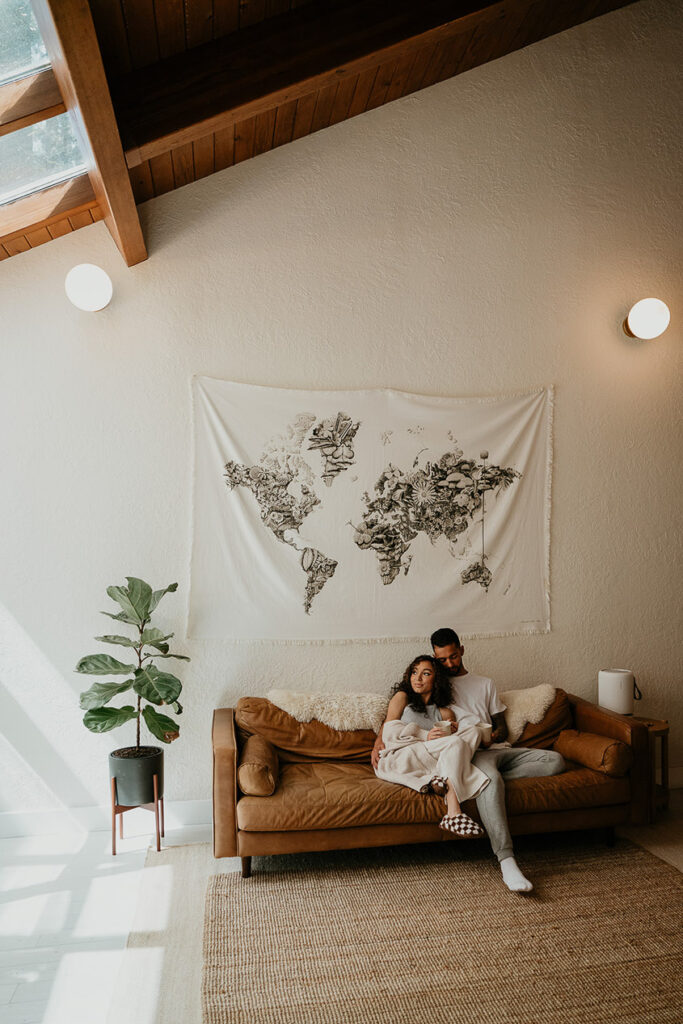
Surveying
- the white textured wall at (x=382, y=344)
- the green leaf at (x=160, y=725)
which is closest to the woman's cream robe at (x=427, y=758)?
the white textured wall at (x=382, y=344)

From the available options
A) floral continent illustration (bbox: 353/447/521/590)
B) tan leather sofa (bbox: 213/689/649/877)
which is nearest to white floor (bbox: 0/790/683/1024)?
tan leather sofa (bbox: 213/689/649/877)

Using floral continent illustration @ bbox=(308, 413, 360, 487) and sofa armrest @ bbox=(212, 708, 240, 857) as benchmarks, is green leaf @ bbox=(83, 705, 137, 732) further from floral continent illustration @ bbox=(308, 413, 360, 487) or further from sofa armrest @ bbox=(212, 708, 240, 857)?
floral continent illustration @ bbox=(308, 413, 360, 487)

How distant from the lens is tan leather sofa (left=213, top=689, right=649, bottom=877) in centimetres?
312

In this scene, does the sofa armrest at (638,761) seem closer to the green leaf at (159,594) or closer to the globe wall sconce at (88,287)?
the green leaf at (159,594)

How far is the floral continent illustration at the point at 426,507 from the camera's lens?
3875mm

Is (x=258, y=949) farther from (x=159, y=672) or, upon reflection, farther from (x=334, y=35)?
(x=334, y=35)

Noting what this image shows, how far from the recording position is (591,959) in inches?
101

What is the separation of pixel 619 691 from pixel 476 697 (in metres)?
0.76

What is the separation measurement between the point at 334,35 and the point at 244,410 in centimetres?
160

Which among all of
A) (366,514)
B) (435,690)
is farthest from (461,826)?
(366,514)

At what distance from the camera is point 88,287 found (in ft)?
11.6

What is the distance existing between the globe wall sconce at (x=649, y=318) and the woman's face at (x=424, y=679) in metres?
2.03

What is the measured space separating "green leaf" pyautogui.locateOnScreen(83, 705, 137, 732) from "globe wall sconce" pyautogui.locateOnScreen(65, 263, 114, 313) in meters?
1.78

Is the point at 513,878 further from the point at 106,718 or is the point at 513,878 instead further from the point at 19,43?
the point at 19,43
